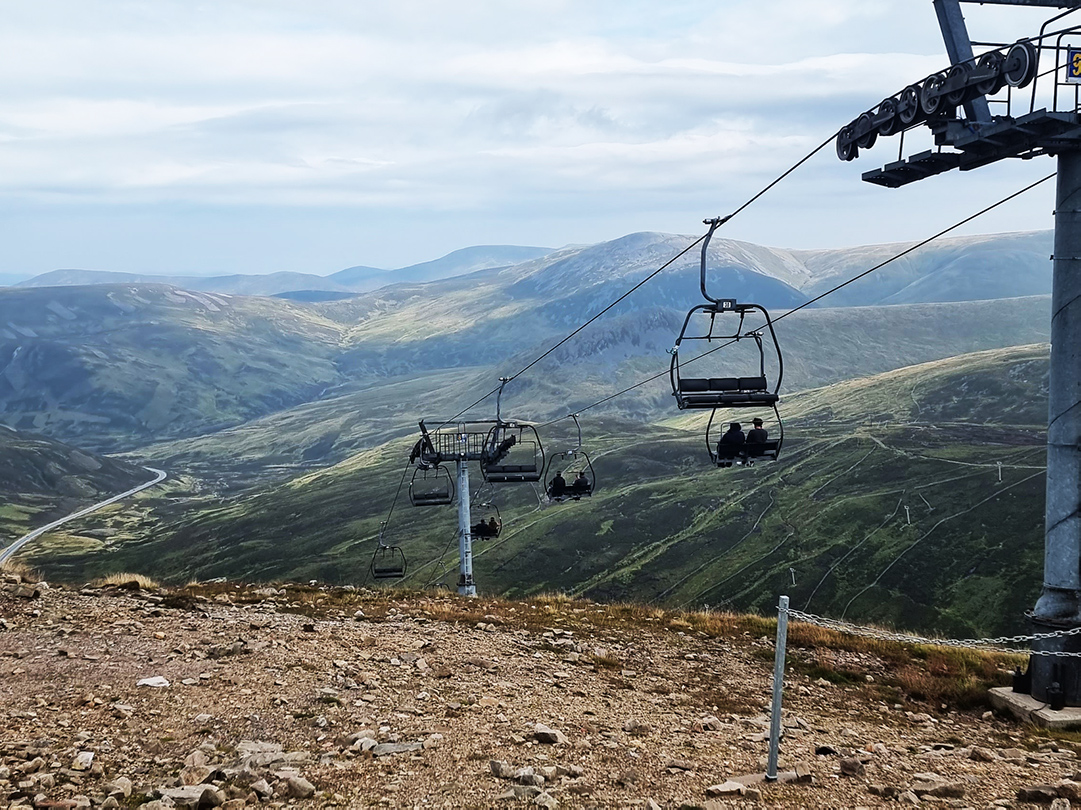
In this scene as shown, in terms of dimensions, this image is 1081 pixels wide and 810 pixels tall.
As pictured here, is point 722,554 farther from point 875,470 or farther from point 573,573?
point 875,470

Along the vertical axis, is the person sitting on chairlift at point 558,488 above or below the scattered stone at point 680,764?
below

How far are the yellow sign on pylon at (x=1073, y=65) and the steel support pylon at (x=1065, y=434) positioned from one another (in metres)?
1.54

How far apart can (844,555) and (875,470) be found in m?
42.5

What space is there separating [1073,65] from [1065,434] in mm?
7344

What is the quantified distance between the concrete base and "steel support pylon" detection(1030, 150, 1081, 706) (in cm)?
60

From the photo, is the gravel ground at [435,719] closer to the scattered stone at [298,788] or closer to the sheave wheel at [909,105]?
the scattered stone at [298,788]

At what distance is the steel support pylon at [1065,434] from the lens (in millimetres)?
19328

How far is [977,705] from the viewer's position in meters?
19.1

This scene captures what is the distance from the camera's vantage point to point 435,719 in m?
15.4

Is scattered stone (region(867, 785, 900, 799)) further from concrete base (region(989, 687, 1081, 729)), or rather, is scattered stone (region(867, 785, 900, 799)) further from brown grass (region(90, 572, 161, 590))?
brown grass (region(90, 572, 161, 590))

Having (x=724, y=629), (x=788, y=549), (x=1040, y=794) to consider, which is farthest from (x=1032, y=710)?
(x=788, y=549)

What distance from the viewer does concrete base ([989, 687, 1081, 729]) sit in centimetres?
1767

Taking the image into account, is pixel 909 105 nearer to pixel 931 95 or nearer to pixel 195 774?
pixel 931 95

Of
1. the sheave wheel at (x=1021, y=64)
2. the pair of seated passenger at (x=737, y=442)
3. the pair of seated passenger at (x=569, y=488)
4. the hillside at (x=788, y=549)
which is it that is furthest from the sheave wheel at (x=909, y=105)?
the hillside at (x=788, y=549)
